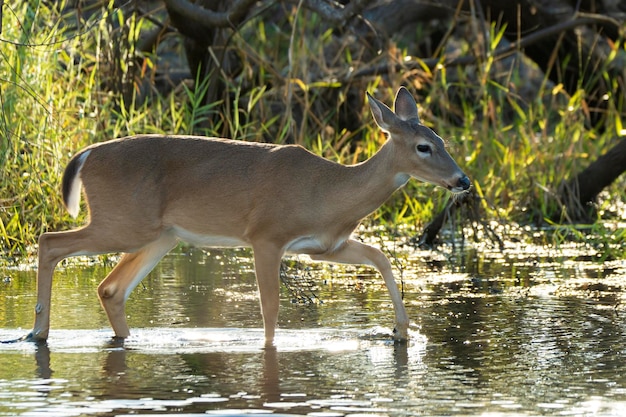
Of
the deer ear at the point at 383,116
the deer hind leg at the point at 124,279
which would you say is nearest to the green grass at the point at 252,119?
the deer hind leg at the point at 124,279

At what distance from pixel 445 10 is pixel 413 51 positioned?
1356 mm

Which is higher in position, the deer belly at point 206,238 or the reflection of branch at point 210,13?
the reflection of branch at point 210,13

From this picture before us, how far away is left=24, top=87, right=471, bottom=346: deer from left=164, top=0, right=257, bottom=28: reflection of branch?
3.96m

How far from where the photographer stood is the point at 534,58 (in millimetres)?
14945

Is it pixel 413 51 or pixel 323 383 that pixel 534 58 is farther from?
pixel 323 383

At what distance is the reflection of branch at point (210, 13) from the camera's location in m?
11.4

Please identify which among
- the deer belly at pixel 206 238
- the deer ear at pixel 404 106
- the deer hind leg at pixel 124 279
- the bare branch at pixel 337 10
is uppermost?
the bare branch at pixel 337 10

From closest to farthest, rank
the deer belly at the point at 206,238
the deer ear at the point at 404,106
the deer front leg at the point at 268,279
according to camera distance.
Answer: the deer front leg at the point at 268,279 < the deer belly at the point at 206,238 < the deer ear at the point at 404,106

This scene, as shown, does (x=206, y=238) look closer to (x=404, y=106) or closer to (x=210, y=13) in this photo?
(x=404, y=106)

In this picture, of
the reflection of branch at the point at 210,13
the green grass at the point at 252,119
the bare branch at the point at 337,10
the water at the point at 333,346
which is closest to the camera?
the water at the point at 333,346

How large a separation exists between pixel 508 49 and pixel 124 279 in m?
6.53

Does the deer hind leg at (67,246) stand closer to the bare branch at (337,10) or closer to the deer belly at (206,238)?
the deer belly at (206,238)

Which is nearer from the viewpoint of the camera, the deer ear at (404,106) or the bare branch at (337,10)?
the deer ear at (404,106)

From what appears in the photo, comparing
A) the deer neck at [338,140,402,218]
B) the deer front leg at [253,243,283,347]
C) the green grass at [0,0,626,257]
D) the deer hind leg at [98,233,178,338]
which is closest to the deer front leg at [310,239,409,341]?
the deer neck at [338,140,402,218]
